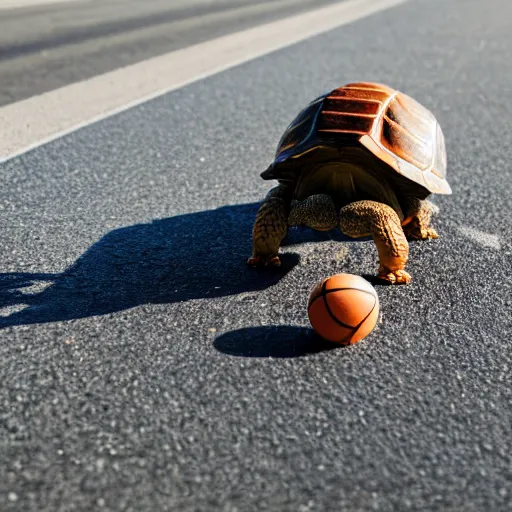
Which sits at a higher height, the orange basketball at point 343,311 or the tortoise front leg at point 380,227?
the tortoise front leg at point 380,227

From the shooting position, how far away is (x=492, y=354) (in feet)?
12.0

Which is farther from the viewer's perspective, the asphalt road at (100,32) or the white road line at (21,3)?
the white road line at (21,3)

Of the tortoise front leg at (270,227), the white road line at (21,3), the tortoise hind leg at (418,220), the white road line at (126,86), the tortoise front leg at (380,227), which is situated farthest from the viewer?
the white road line at (21,3)

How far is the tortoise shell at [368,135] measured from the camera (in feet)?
13.8

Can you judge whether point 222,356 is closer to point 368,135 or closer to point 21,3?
point 368,135

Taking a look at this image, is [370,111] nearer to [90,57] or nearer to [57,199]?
[57,199]

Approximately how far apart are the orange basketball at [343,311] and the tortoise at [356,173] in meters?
0.58

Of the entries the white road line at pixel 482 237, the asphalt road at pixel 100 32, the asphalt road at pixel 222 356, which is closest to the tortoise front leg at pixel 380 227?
the asphalt road at pixel 222 356

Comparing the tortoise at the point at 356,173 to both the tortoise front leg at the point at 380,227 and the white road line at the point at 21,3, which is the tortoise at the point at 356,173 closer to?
the tortoise front leg at the point at 380,227

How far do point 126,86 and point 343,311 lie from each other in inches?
277

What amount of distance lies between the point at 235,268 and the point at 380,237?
945mm

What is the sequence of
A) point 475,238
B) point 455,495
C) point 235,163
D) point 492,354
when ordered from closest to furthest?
point 455,495, point 492,354, point 475,238, point 235,163

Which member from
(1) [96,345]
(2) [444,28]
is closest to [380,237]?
(1) [96,345]

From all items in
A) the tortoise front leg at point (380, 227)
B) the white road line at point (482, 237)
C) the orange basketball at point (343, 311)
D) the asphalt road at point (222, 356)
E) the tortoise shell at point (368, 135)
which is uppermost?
the tortoise shell at point (368, 135)
